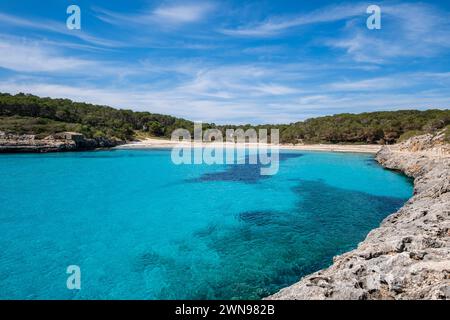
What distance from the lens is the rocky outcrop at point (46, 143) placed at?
6588 centimetres

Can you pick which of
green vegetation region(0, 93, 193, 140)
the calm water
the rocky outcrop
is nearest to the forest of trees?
green vegetation region(0, 93, 193, 140)

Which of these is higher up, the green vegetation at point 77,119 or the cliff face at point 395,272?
the green vegetation at point 77,119

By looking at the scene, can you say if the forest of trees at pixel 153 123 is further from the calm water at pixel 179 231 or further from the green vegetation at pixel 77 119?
the calm water at pixel 179 231

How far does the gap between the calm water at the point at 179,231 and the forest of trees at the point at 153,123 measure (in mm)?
45887

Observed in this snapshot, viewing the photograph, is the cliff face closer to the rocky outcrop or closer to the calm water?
the calm water

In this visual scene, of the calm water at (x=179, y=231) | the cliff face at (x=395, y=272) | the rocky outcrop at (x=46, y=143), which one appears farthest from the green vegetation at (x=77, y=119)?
the cliff face at (x=395, y=272)

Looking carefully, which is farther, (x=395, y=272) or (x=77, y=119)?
(x=77, y=119)

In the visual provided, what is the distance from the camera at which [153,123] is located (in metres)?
112

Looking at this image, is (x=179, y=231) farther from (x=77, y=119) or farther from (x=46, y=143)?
(x=77, y=119)

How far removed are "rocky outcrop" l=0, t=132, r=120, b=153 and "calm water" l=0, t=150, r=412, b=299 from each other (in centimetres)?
3848

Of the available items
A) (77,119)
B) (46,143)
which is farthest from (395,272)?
(77,119)

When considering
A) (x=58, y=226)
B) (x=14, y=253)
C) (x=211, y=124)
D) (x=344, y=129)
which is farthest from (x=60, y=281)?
(x=211, y=124)

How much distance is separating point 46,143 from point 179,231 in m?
65.3
